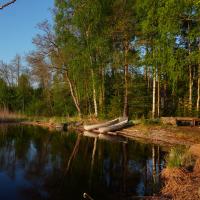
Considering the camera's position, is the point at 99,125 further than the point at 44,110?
No

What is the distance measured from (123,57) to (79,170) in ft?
50.4

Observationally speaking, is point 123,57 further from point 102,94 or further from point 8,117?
point 8,117

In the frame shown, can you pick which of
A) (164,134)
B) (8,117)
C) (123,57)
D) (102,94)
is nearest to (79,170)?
(164,134)

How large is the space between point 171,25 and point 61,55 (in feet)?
48.8

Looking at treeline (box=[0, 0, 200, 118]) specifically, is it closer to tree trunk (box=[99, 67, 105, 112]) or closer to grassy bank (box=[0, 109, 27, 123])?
tree trunk (box=[99, 67, 105, 112])

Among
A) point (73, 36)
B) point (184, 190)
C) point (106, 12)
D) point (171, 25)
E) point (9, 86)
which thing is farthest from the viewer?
point (9, 86)

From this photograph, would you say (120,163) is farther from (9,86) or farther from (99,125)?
(9,86)

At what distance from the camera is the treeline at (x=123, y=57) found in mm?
18266

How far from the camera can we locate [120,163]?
37.9ft

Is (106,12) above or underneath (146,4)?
above

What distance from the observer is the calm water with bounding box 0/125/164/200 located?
26.1ft

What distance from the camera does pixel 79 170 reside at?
10.2 metres

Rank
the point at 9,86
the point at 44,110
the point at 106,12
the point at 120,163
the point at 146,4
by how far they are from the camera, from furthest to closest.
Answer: the point at 9,86 < the point at 44,110 < the point at 106,12 < the point at 146,4 < the point at 120,163

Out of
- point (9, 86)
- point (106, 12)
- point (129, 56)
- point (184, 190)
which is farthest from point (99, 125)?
point (9, 86)
